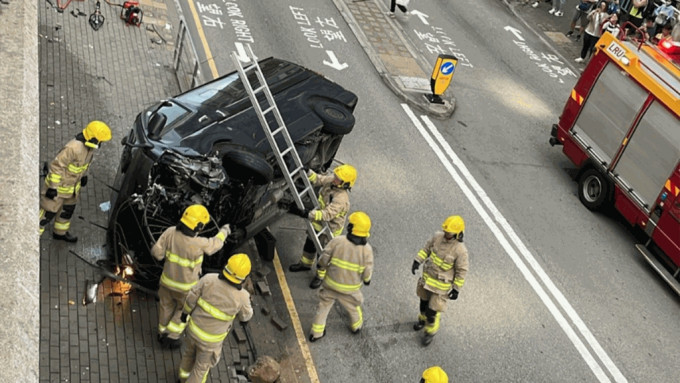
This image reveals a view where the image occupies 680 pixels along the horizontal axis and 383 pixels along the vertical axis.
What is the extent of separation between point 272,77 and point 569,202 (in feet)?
20.5

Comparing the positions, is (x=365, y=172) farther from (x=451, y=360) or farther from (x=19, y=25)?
(x=19, y=25)

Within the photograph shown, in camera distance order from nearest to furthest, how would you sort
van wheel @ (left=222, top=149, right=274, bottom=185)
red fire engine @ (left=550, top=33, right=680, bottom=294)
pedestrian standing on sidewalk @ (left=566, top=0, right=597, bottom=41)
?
van wheel @ (left=222, top=149, right=274, bottom=185), red fire engine @ (left=550, top=33, right=680, bottom=294), pedestrian standing on sidewalk @ (left=566, top=0, right=597, bottom=41)

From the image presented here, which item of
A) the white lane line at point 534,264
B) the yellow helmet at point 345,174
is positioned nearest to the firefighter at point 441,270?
the yellow helmet at point 345,174

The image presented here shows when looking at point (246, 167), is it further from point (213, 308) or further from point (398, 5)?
point (398, 5)

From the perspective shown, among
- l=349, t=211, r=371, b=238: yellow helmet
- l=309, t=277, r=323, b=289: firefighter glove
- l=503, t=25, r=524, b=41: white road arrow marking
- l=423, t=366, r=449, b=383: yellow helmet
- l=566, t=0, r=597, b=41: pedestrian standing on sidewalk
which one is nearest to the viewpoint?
l=423, t=366, r=449, b=383: yellow helmet

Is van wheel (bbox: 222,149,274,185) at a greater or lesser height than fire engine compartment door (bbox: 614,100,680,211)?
greater

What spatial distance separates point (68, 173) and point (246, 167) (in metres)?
2.25

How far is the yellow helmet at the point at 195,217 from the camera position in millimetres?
8789

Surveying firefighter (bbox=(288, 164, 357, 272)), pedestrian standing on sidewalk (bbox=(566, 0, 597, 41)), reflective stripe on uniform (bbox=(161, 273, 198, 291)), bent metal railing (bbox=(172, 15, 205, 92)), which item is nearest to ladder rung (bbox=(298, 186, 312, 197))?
firefighter (bbox=(288, 164, 357, 272))

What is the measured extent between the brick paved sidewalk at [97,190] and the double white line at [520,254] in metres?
4.75

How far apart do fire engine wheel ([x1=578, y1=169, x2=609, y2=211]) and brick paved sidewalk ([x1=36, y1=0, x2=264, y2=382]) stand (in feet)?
24.7

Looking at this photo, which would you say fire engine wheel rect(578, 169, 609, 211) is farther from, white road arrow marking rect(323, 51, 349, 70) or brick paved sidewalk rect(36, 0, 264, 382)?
brick paved sidewalk rect(36, 0, 264, 382)

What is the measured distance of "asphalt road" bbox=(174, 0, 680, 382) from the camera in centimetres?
1109

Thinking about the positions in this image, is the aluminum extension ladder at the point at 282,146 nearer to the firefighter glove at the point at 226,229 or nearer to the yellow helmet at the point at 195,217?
the firefighter glove at the point at 226,229
